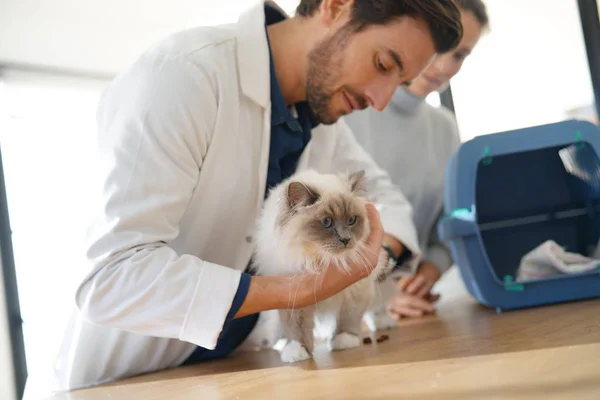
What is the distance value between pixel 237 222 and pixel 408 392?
28.6 inches

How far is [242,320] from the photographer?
141cm

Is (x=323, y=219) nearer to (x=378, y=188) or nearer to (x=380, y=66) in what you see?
(x=380, y=66)

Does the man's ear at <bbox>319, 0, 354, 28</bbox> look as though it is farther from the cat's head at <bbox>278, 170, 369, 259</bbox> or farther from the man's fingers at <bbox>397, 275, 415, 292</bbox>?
the man's fingers at <bbox>397, 275, 415, 292</bbox>

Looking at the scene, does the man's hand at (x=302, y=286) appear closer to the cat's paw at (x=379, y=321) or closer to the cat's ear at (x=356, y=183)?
the cat's ear at (x=356, y=183)

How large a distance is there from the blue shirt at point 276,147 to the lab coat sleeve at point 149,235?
303 millimetres

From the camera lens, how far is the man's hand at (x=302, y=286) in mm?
1091

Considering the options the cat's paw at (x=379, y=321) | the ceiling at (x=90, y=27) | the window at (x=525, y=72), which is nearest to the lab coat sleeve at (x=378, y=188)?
the cat's paw at (x=379, y=321)

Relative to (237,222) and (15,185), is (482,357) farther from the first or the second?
(15,185)

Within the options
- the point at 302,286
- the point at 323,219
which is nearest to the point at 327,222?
the point at 323,219

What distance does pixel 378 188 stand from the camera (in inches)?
69.9

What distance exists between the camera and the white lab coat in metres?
1.06

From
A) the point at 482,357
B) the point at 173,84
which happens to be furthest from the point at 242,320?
the point at 482,357

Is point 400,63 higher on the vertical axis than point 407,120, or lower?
higher

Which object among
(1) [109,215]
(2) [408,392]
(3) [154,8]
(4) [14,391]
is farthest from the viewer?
(3) [154,8]
